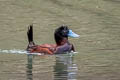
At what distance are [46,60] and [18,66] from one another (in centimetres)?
121

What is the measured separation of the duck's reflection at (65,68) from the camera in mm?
12258

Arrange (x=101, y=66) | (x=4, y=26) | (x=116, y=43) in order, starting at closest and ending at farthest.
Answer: (x=101, y=66)
(x=116, y=43)
(x=4, y=26)

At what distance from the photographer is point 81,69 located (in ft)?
43.1

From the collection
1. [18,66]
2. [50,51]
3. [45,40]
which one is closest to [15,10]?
[45,40]

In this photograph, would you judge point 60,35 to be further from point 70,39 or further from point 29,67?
point 29,67

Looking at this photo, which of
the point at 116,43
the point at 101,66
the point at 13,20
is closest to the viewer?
the point at 101,66

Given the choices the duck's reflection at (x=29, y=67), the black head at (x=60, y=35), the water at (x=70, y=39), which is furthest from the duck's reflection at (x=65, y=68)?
the black head at (x=60, y=35)

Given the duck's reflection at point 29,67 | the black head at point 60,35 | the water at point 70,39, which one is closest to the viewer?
the duck's reflection at point 29,67

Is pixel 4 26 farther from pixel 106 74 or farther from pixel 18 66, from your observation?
pixel 106 74

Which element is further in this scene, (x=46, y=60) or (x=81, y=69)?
(x=46, y=60)

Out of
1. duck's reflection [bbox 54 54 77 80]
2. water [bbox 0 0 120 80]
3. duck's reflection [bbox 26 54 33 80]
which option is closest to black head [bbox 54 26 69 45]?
water [bbox 0 0 120 80]

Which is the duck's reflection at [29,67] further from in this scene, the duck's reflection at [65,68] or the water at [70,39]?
the duck's reflection at [65,68]

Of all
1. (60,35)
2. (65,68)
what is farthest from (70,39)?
(65,68)

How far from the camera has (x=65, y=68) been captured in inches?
531
